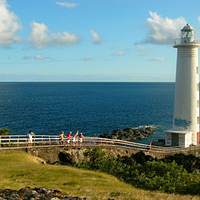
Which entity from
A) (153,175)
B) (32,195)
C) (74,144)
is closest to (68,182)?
(32,195)

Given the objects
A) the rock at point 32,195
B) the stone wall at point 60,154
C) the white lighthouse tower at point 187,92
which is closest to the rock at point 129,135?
the white lighthouse tower at point 187,92

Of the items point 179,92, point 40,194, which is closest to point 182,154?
point 179,92

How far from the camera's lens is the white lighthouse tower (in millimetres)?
31188

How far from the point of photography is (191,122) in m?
31.4

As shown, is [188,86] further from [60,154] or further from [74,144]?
[60,154]

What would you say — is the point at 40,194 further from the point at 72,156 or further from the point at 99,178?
the point at 72,156

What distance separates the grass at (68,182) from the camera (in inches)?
512

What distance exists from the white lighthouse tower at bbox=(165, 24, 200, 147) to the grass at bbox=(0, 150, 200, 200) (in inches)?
623

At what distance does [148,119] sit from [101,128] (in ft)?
60.4

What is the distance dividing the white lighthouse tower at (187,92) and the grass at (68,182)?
15.8 meters

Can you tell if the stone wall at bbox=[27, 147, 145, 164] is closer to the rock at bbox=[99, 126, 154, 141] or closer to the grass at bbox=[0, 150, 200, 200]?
the grass at bbox=[0, 150, 200, 200]

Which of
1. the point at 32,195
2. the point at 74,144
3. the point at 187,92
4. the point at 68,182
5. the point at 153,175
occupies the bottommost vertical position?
the point at 153,175

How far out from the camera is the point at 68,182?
1530 cm

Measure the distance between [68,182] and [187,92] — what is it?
21.0 m
